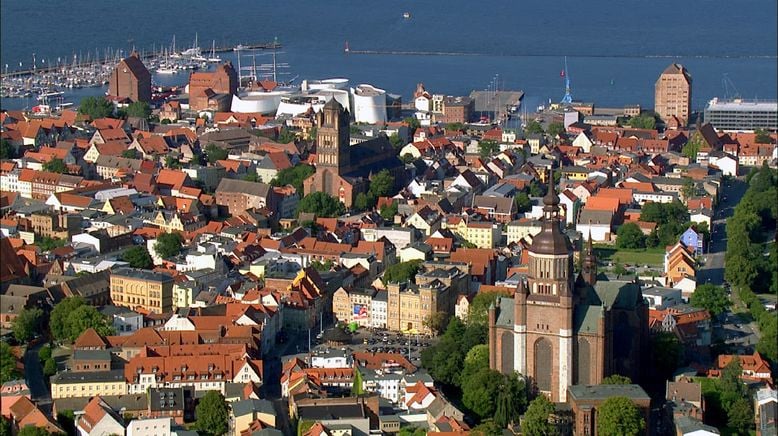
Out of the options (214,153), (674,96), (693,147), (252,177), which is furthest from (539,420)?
(674,96)

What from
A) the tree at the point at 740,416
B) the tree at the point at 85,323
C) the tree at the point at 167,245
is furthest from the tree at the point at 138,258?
the tree at the point at 740,416

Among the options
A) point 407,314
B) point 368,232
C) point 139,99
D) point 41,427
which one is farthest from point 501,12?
point 41,427

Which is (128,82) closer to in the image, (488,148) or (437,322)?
(488,148)

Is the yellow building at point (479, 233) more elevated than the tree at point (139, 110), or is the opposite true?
the tree at point (139, 110)

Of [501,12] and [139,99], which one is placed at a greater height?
[501,12]

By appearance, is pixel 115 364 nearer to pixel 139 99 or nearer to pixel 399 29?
pixel 139 99

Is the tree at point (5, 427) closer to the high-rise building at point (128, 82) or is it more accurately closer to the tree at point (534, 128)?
the tree at point (534, 128)
